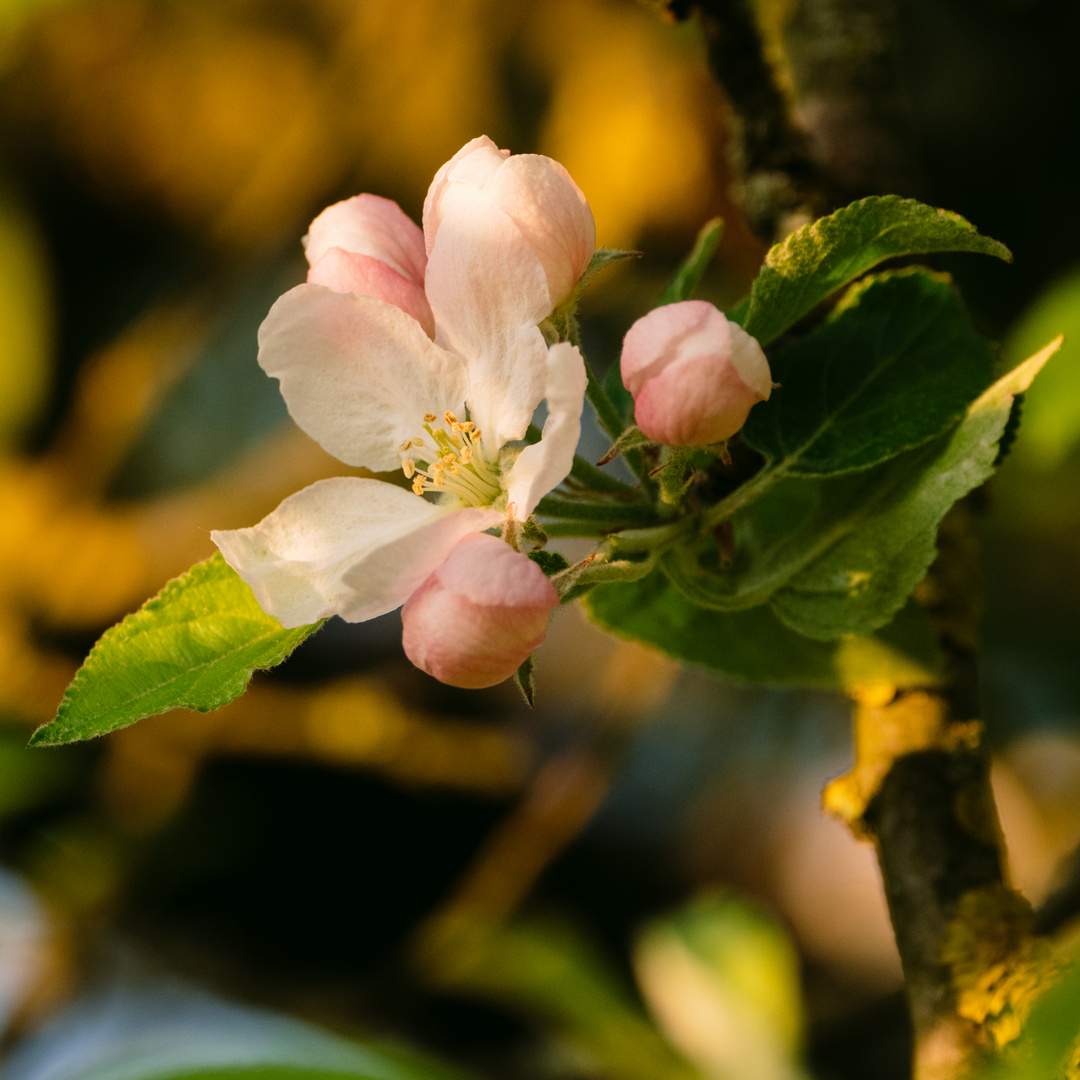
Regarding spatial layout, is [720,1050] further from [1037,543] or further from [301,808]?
[1037,543]

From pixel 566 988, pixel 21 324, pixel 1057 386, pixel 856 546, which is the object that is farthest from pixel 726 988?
pixel 21 324

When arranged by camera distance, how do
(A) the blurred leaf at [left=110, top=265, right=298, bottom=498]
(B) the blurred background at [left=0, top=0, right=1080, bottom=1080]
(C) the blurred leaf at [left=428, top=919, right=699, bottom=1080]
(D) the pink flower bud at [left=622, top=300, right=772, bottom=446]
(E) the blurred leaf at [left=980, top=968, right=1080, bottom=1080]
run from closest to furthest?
(E) the blurred leaf at [left=980, top=968, right=1080, bottom=1080], (D) the pink flower bud at [left=622, top=300, right=772, bottom=446], (C) the blurred leaf at [left=428, top=919, right=699, bottom=1080], (B) the blurred background at [left=0, top=0, right=1080, bottom=1080], (A) the blurred leaf at [left=110, top=265, right=298, bottom=498]

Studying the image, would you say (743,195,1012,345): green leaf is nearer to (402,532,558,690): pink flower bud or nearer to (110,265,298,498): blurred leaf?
(402,532,558,690): pink flower bud

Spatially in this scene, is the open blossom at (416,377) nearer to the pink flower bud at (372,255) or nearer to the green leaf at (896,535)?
the pink flower bud at (372,255)

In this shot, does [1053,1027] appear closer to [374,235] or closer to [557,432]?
[557,432]

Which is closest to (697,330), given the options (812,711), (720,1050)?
(720,1050)

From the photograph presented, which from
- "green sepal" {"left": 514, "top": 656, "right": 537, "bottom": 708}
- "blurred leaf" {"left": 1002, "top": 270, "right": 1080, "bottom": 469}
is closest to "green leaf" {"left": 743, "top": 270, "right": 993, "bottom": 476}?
"green sepal" {"left": 514, "top": 656, "right": 537, "bottom": 708}

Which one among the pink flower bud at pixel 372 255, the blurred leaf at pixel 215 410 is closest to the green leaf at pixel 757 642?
the pink flower bud at pixel 372 255
